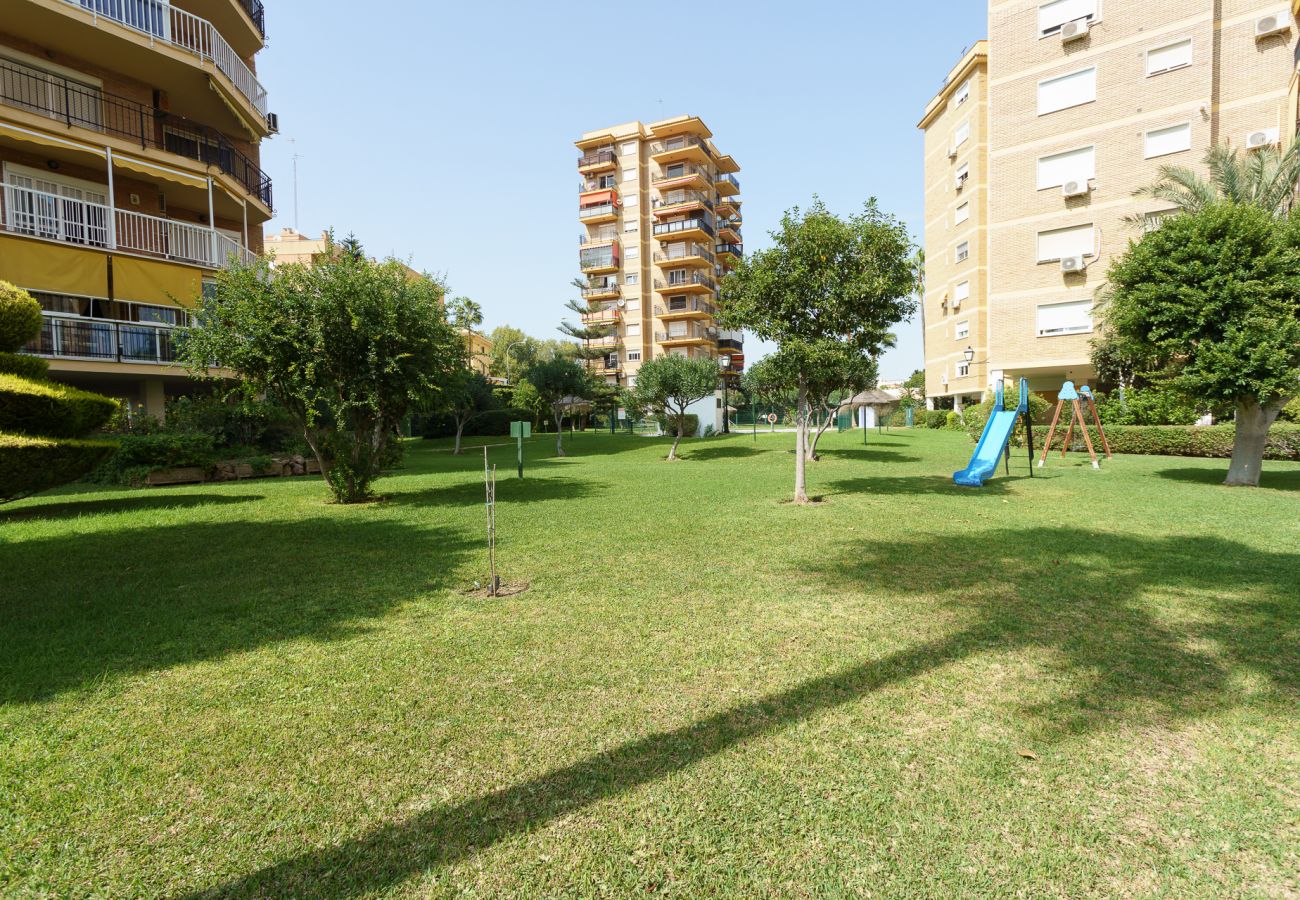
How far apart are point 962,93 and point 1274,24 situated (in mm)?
13818

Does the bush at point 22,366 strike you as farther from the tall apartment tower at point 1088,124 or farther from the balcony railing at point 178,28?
the tall apartment tower at point 1088,124

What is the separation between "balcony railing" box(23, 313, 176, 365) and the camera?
46.2 feet

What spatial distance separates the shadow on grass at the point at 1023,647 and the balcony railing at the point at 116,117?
813 inches

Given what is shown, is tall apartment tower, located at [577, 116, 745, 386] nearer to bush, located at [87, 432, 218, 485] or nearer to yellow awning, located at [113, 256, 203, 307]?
yellow awning, located at [113, 256, 203, 307]

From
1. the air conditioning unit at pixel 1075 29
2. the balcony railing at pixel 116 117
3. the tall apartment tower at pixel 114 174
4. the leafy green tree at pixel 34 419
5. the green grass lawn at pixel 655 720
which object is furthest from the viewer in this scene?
the air conditioning unit at pixel 1075 29

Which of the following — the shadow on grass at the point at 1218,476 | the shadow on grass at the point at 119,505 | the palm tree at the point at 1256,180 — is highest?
the palm tree at the point at 1256,180

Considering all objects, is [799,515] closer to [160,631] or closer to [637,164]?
[160,631]

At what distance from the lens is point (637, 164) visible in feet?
180

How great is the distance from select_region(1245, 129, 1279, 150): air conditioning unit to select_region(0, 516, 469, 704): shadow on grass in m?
32.5

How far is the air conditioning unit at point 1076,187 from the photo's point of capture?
27.2 m

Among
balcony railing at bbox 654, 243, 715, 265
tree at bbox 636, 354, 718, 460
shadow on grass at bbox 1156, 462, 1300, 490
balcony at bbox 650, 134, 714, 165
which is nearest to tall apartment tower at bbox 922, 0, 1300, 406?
shadow on grass at bbox 1156, 462, 1300, 490

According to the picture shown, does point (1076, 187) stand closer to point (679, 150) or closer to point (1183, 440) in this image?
point (1183, 440)

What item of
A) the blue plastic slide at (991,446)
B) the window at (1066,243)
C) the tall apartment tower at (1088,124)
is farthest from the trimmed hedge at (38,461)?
the window at (1066,243)

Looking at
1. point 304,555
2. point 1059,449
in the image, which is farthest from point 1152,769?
point 1059,449
